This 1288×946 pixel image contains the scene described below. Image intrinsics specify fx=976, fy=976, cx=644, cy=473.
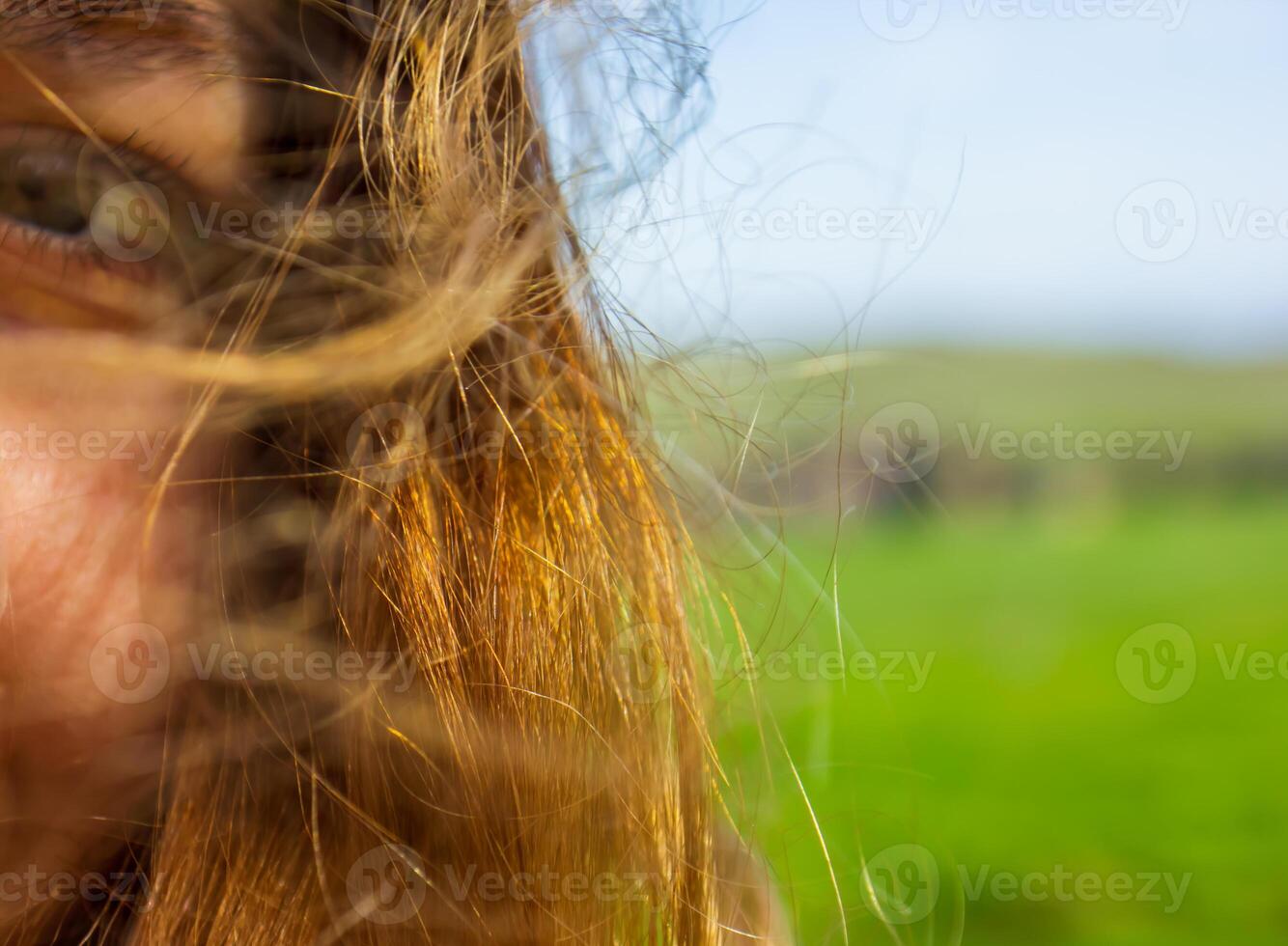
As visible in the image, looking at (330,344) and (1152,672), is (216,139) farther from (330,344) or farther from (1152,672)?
(1152,672)

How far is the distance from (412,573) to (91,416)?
0.27 meters

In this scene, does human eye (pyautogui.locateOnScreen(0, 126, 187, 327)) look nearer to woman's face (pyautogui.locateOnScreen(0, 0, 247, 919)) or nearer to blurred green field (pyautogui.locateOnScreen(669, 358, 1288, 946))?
woman's face (pyautogui.locateOnScreen(0, 0, 247, 919))

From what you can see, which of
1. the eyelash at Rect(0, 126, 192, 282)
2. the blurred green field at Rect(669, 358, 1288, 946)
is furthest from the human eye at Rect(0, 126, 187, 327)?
the blurred green field at Rect(669, 358, 1288, 946)

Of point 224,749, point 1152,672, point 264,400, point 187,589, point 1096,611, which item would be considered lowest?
point 1096,611

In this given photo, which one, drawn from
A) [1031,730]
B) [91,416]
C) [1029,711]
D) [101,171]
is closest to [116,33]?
[101,171]

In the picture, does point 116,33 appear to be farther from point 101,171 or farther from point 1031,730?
point 1031,730

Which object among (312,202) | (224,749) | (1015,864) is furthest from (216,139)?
(1015,864)

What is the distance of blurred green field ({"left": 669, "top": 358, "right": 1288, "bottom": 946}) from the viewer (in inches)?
39.6

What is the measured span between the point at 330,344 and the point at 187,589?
0.75 ft

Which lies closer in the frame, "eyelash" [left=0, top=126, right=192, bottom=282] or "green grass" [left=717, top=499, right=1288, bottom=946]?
"eyelash" [left=0, top=126, right=192, bottom=282]

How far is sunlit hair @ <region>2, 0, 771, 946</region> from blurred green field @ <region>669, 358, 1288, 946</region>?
0.15 metres

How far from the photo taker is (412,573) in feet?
2.58

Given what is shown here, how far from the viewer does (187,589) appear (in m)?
0.79

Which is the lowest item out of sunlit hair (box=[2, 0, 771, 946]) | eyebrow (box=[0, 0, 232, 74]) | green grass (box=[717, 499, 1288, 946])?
green grass (box=[717, 499, 1288, 946])
